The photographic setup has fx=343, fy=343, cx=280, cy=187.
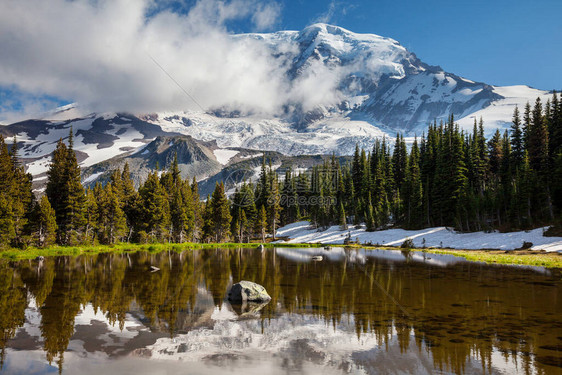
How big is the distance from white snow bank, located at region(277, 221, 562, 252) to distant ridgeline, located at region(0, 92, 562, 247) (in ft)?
13.1

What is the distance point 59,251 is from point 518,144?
8562 cm

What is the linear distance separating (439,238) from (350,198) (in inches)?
1724

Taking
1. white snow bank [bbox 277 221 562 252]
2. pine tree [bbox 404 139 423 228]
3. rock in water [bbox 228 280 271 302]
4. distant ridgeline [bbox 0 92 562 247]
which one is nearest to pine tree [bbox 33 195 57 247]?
distant ridgeline [bbox 0 92 562 247]

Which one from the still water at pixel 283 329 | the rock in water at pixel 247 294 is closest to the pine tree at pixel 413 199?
the still water at pixel 283 329

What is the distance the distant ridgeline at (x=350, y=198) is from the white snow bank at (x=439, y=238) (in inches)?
158

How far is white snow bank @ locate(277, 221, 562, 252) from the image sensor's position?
46281mm

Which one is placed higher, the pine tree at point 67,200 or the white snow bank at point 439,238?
the pine tree at point 67,200

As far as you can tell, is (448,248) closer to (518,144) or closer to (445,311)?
(518,144)

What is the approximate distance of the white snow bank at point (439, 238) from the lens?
46.3 meters

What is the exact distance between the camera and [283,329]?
11.8 meters

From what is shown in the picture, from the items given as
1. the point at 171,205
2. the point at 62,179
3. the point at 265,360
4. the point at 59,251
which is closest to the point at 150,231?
the point at 171,205

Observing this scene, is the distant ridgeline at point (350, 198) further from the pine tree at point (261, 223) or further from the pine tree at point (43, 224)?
the pine tree at point (261, 223)

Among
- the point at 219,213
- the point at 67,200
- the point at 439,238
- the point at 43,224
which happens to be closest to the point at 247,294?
the point at 43,224

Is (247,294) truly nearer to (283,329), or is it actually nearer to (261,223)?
(283,329)
